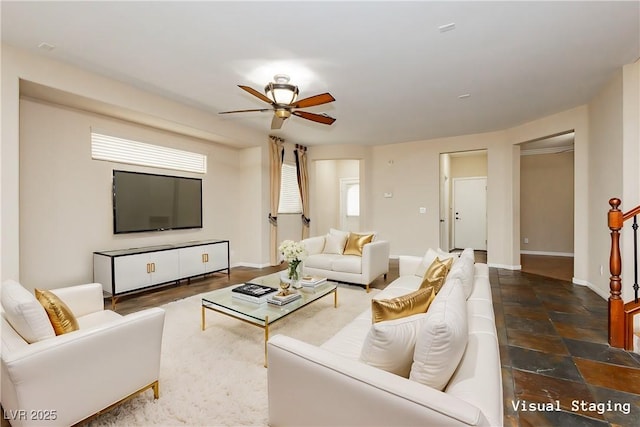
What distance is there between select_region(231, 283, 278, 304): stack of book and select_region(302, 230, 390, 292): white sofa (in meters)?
0.99

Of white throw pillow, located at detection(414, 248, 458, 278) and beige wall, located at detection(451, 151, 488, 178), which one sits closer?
white throw pillow, located at detection(414, 248, 458, 278)

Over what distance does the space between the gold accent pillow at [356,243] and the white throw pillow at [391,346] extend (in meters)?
3.21

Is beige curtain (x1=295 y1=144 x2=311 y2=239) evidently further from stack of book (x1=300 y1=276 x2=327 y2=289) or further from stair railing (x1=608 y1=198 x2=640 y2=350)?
stair railing (x1=608 y1=198 x2=640 y2=350)

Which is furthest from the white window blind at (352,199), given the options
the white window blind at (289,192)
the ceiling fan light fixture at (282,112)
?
the ceiling fan light fixture at (282,112)

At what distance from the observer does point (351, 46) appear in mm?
2639

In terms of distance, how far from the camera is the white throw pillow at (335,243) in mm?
4680

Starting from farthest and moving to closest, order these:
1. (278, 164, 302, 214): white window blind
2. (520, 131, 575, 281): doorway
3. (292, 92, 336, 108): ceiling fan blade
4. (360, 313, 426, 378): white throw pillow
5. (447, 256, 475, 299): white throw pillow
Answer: (520, 131, 575, 281): doorway < (278, 164, 302, 214): white window blind < (292, 92, 336, 108): ceiling fan blade < (447, 256, 475, 299): white throw pillow < (360, 313, 426, 378): white throw pillow

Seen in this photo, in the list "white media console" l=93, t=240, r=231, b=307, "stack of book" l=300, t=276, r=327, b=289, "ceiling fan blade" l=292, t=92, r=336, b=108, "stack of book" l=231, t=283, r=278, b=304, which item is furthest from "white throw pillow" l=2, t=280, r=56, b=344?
"ceiling fan blade" l=292, t=92, r=336, b=108

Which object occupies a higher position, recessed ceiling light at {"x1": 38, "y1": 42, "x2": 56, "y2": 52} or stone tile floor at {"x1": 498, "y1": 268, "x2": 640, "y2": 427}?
recessed ceiling light at {"x1": 38, "y1": 42, "x2": 56, "y2": 52}

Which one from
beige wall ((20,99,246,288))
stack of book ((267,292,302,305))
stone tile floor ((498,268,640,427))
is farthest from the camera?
beige wall ((20,99,246,288))

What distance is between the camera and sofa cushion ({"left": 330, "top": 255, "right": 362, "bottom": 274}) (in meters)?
4.13

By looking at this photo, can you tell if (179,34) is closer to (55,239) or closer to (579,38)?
(55,239)

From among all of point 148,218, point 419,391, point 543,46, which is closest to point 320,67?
point 543,46

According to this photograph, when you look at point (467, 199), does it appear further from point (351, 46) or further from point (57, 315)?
point (57, 315)
